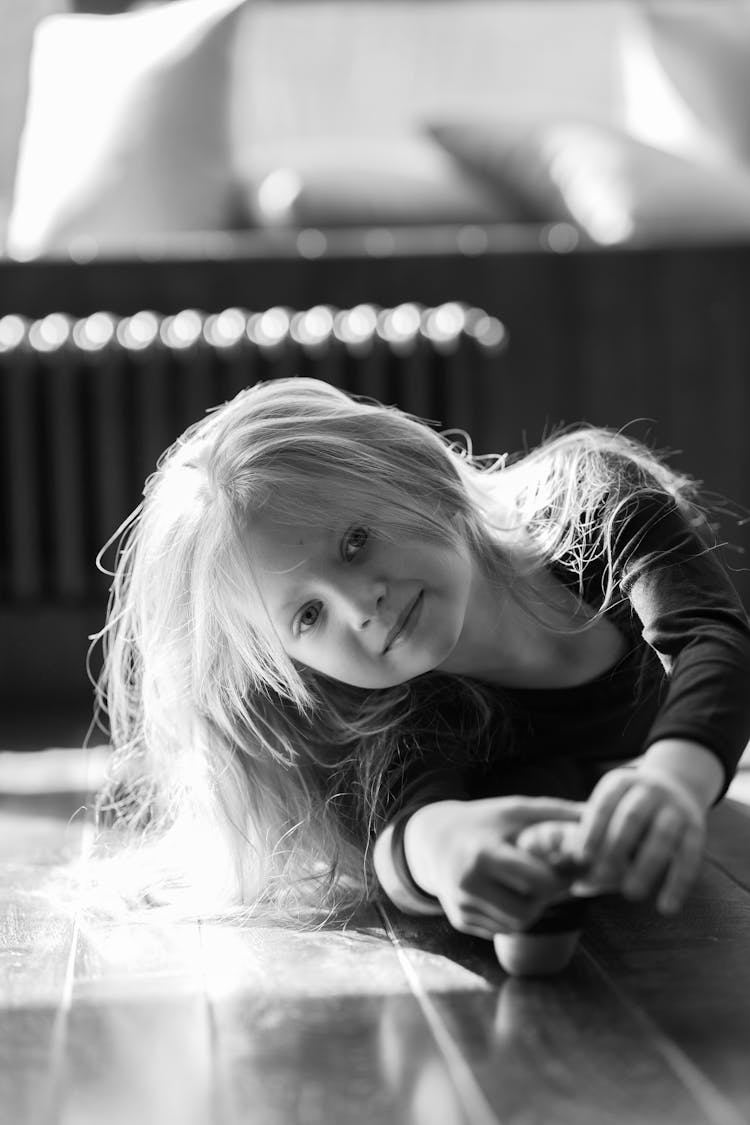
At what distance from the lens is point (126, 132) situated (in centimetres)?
207

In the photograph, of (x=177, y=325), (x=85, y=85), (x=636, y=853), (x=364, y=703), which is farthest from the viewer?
(x=85, y=85)

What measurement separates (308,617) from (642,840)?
1.04 ft

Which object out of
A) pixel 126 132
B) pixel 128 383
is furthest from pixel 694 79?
pixel 128 383

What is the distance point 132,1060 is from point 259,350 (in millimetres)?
1316

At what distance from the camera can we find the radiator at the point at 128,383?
1957 millimetres

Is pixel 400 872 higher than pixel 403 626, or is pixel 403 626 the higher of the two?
pixel 403 626

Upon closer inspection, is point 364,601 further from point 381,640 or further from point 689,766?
point 689,766

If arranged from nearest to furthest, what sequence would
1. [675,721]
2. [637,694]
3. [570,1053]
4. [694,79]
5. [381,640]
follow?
[570,1053] < [675,721] < [381,640] < [637,694] < [694,79]

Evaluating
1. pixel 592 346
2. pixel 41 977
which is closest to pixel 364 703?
pixel 41 977

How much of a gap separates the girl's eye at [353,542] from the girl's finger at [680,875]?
12.8 inches

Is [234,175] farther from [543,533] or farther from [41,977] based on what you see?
[41,977]

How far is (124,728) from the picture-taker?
126cm

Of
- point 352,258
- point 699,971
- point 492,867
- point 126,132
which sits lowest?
point 699,971

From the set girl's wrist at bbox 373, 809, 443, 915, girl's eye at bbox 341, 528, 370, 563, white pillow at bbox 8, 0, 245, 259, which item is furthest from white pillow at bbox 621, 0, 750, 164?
girl's wrist at bbox 373, 809, 443, 915
